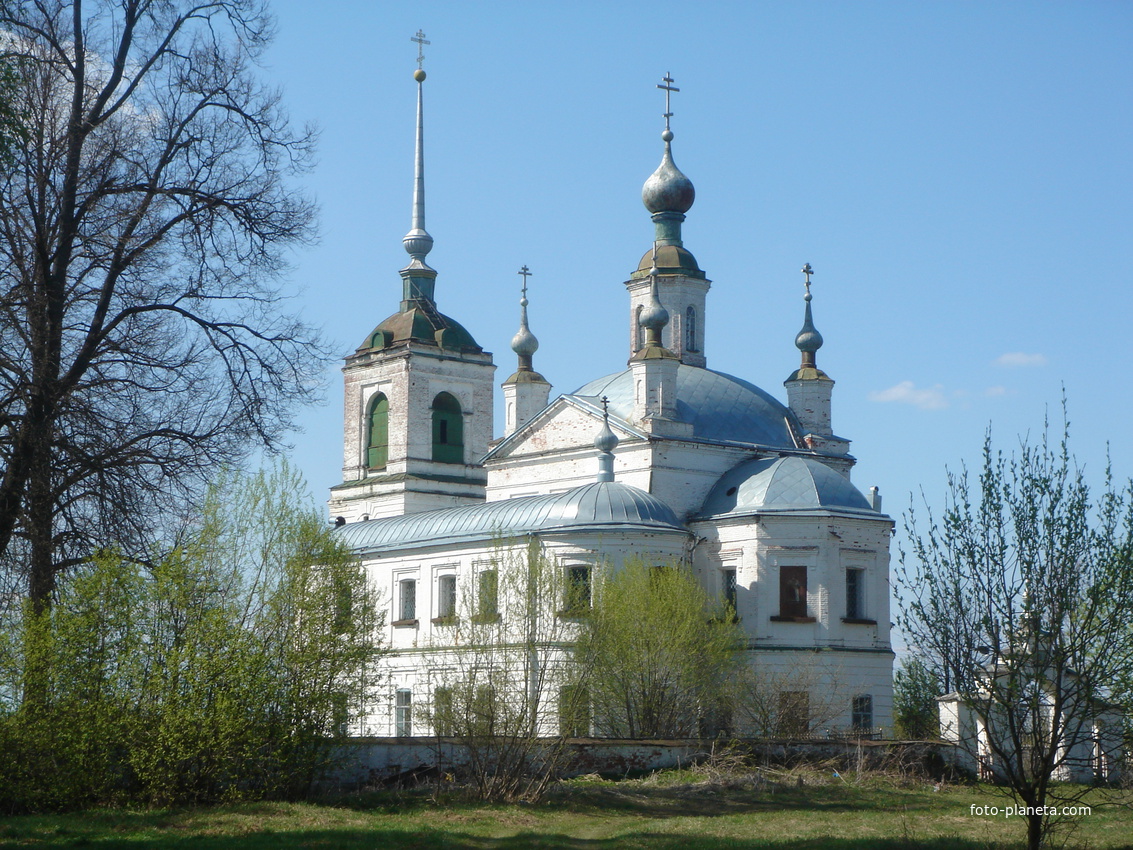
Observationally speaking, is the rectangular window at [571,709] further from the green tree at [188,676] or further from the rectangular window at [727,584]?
the rectangular window at [727,584]

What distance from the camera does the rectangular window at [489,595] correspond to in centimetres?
2148

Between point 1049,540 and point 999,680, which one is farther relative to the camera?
point 999,680

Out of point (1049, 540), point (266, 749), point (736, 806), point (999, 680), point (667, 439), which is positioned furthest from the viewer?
point (667, 439)

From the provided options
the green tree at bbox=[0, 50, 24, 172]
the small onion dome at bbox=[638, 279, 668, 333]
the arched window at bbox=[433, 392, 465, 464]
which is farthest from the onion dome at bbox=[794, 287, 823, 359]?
the green tree at bbox=[0, 50, 24, 172]

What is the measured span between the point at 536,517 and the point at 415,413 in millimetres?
12141

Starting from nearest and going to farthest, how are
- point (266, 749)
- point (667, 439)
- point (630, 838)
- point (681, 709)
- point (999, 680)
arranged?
point (999, 680) < point (630, 838) < point (266, 749) < point (681, 709) < point (667, 439)

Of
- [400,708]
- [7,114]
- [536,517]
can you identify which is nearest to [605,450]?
[536,517]

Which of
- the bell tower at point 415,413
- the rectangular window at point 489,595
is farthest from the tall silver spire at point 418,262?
the rectangular window at point 489,595

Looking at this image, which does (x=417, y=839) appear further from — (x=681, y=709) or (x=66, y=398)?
(x=681, y=709)

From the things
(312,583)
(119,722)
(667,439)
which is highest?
(667,439)

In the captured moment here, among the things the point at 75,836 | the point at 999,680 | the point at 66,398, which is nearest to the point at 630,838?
the point at 999,680

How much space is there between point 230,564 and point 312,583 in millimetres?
1262

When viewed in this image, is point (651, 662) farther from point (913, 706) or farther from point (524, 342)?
point (524, 342)

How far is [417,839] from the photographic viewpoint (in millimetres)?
16250
